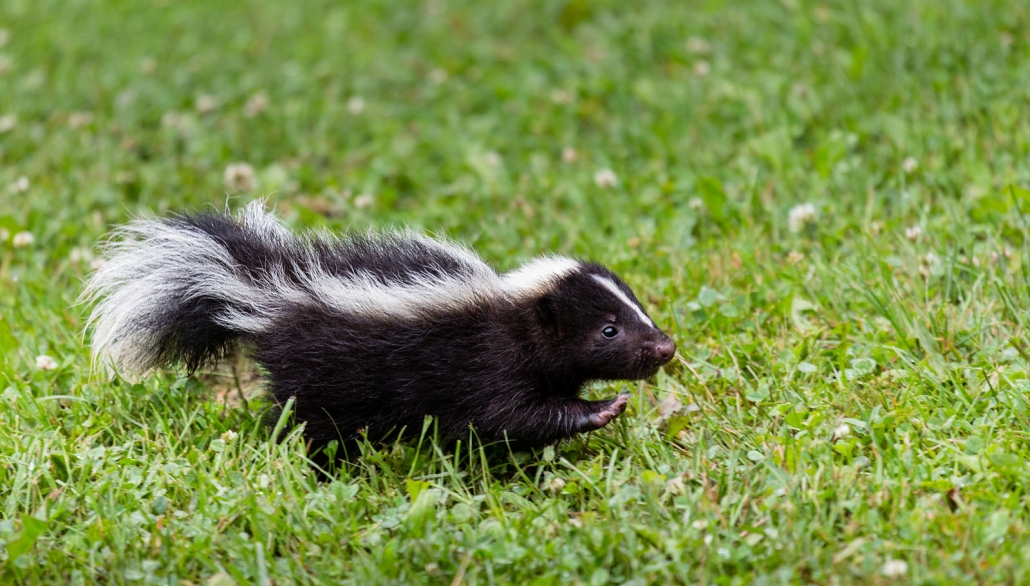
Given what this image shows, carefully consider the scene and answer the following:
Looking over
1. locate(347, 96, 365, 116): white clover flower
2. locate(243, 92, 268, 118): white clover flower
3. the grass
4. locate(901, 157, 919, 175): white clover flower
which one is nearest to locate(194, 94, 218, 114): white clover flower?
the grass

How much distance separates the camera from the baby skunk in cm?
461

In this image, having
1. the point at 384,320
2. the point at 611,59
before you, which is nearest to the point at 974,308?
the point at 384,320

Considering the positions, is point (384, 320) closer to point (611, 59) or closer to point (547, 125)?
point (547, 125)

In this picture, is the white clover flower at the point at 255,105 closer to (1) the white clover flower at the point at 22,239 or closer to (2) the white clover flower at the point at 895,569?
(1) the white clover flower at the point at 22,239

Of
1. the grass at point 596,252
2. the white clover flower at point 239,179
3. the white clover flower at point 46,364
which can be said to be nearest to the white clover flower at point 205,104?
the grass at point 596,252

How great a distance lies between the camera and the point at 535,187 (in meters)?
7.68

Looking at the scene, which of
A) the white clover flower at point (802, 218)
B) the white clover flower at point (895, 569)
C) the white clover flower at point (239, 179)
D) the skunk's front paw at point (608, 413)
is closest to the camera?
the white clover flower at point (895, 569)

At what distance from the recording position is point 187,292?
475 centimetres

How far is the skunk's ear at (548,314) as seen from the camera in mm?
4762

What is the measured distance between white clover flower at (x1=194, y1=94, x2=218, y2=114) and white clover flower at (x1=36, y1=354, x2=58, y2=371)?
410 centimetres

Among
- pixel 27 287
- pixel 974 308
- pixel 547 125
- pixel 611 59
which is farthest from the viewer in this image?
pixel 611 59

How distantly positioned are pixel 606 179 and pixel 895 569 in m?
4.46

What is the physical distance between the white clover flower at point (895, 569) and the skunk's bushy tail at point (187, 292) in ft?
8.74

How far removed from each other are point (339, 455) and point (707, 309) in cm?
211
